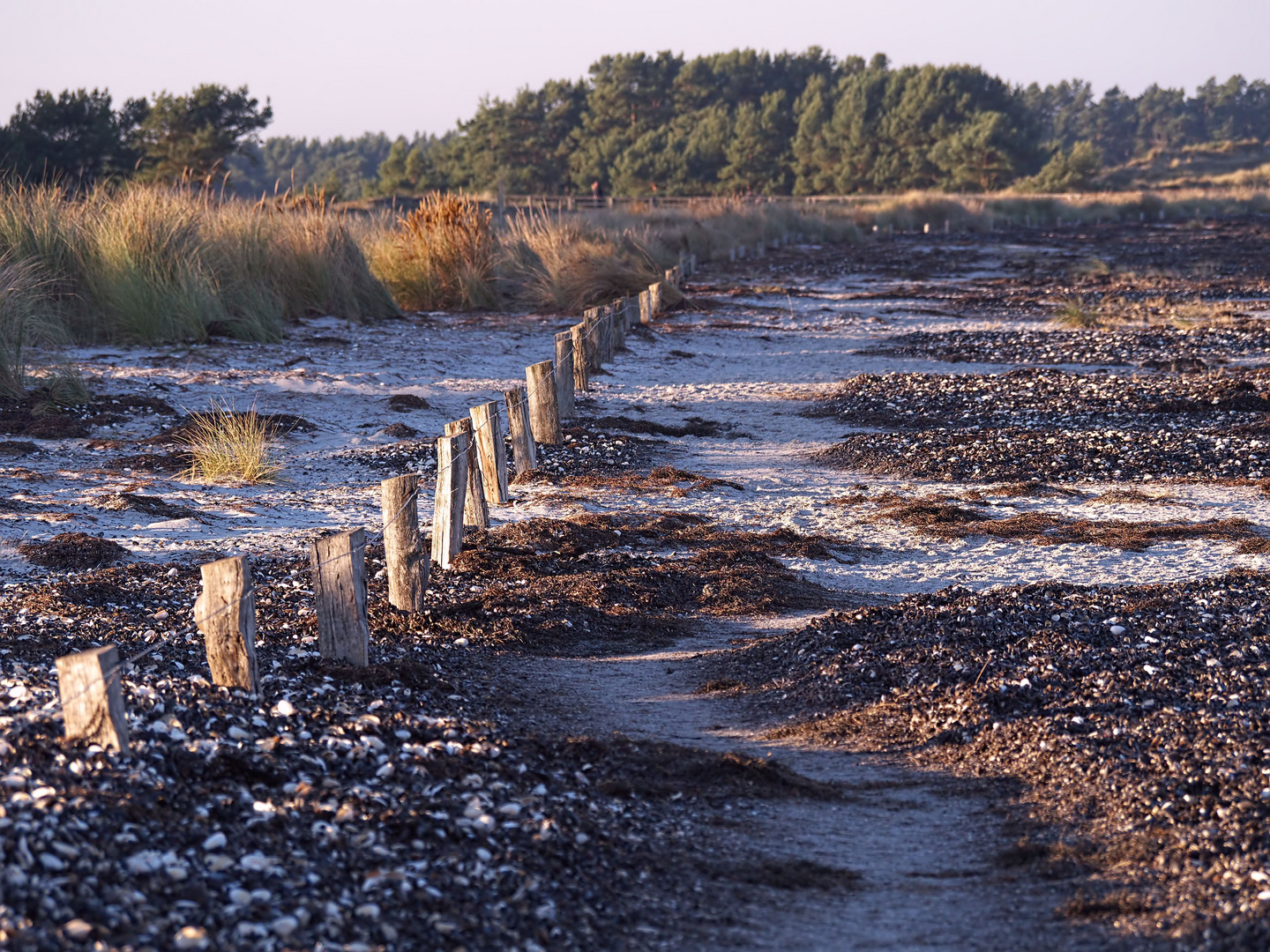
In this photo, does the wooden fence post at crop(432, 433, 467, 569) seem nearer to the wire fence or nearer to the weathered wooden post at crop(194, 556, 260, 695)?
the wire fence

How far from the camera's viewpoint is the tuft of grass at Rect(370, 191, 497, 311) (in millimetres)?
16234

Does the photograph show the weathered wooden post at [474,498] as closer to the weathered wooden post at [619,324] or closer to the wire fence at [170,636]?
the wire fence at [170,636]

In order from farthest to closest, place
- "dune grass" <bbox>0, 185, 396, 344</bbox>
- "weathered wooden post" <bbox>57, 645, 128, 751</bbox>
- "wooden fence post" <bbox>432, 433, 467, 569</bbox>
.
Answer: "dune grass" <bbox>0, 185, 396, 344</bbox>, "wooden fence post" <bbox>432, 433, 467, 569</bbox>, "weathered wooden post" <bbox>57, 645, 128, 751</bbox>

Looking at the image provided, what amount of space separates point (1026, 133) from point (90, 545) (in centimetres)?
6399

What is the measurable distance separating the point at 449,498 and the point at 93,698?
280 centimetres

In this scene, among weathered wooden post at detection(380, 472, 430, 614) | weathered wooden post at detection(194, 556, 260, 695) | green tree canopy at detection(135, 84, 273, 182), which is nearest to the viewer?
weathered wooden post at detection(194, 556, 260, 695)

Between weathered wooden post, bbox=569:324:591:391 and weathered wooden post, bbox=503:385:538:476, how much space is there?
2.56 m

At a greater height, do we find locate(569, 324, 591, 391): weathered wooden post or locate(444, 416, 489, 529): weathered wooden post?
locate(569, 324, 591, 391): weathered wooden post

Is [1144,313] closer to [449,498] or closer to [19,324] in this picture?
[449,498]

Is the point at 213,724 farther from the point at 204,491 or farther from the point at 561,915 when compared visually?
the point at 204,491

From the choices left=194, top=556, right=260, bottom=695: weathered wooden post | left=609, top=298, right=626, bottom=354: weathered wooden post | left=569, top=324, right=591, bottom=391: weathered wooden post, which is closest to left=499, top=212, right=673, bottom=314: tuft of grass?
left=609, top=298, right=626, bottom=354: weathered wooden post

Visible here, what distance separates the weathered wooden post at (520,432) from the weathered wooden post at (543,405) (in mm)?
459

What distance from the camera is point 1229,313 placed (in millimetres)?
17281

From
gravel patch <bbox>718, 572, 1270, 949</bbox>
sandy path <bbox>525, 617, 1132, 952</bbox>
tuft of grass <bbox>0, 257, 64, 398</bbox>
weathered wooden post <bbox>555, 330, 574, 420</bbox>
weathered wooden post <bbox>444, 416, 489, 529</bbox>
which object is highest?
tuft of grass <bbox>0, 257, 64, 398</bbox>
